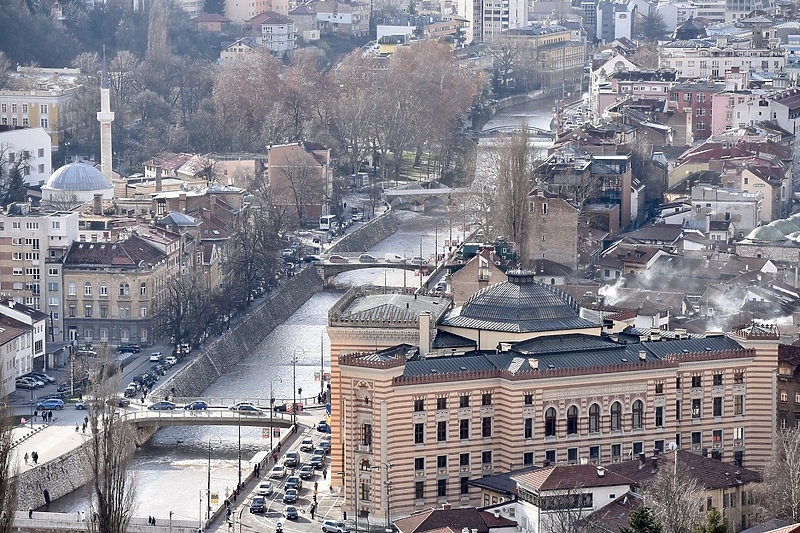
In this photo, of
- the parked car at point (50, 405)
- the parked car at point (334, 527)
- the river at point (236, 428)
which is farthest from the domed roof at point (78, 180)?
the parked car at point (334, 527)

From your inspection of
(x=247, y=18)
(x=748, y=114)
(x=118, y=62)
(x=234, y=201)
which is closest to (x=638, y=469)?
(x=234, y=201)

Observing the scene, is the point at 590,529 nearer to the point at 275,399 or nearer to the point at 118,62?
the point at 275,399

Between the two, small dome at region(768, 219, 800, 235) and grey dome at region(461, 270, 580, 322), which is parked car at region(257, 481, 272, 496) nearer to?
grey dome at region(461, 270, 580, 322)

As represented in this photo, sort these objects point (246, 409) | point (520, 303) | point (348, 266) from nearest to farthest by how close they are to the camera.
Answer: point (520, 303), point (246, 409), point (348, 266)

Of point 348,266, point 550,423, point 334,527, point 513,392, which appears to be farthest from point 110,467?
point 348,266

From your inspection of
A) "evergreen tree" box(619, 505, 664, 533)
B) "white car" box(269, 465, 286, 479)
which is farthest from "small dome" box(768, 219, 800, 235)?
"evergreen tree" box(619, 505, 664, 533)

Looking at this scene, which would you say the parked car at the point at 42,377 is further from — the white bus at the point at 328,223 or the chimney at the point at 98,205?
the white bus at the point at 328,223

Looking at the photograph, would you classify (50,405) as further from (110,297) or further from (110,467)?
(110,467)
